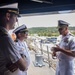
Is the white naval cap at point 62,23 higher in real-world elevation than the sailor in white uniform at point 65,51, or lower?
higher

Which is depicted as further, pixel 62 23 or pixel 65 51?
pixel 62 23

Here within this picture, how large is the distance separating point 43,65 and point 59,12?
130 inches

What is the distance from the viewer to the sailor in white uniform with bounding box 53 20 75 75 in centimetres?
227

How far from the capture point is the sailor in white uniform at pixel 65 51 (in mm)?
2274

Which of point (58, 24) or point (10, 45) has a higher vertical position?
point (58, 24)

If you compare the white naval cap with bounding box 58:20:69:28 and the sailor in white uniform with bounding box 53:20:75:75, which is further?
the white naval cap with bounding box 58:20:69:28

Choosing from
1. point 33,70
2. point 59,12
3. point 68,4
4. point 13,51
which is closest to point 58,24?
point 59,12

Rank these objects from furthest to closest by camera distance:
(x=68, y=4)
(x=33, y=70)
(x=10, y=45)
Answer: (x=33, y=70)
(x=68, y=4)
(x=10, y=45)

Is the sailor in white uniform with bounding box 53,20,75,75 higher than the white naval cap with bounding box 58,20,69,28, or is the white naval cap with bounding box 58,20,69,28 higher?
the white naval cap with bounding box 58,20,69,28

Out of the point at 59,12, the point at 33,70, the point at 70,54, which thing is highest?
the point at 59,12

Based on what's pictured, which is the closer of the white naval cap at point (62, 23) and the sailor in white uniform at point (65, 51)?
the sailor in white uniform at point (65, 51)

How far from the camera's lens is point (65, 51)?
7.33 ft

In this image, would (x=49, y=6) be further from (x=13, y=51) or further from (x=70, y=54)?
(x=13, y=51)

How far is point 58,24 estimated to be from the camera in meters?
2.48
